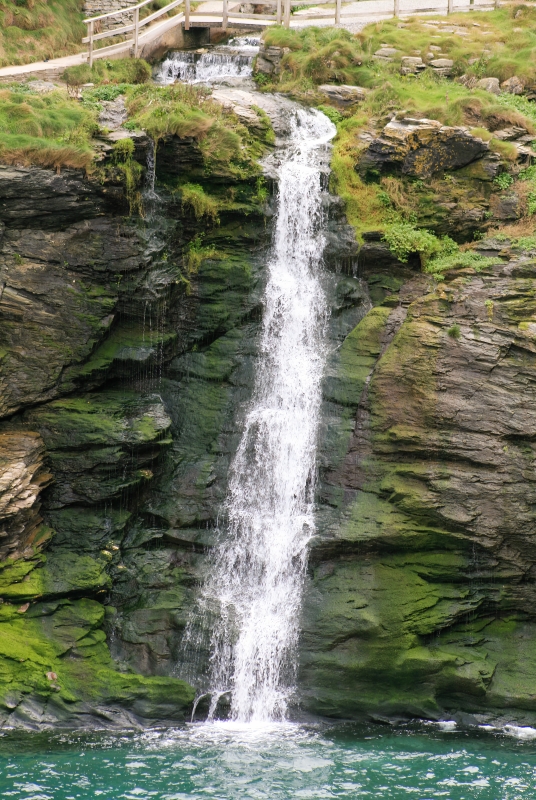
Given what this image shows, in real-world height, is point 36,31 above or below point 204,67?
above

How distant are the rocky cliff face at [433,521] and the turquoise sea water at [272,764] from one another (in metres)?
0.94

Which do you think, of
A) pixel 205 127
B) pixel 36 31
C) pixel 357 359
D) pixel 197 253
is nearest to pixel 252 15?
pixel 36 31

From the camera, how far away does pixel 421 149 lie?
22141mm

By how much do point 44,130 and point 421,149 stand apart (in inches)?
380

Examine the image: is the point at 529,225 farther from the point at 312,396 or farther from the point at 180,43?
the point at 180,43

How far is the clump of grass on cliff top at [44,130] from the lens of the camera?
18.6 meters

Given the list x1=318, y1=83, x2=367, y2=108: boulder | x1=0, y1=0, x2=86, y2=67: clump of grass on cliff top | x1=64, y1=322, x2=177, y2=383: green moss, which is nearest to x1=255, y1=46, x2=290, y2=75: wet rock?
x1=318, y1=83, x2=367, y2=108: boulder

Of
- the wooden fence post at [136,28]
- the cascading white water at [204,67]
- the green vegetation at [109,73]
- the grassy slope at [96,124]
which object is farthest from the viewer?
the wooden fence post at [136,28]

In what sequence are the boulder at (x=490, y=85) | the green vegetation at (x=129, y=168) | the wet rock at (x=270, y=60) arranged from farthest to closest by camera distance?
the wet rock at (x=270, y=60) < the boulder at (x=490, y=85) < the green vegetation at (x=129, y=168)

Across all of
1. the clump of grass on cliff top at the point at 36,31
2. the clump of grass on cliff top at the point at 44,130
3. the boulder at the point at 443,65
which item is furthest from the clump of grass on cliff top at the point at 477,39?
the clump of grass on cliff top at the point at 44,130

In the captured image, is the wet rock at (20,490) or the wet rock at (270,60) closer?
the wet rock at (20,490)

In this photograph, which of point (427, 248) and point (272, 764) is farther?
point (427, 248)

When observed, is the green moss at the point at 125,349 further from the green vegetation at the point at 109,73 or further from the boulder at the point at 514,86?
the boulder at the point at 514,86

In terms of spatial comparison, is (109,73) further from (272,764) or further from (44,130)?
(272,764)
